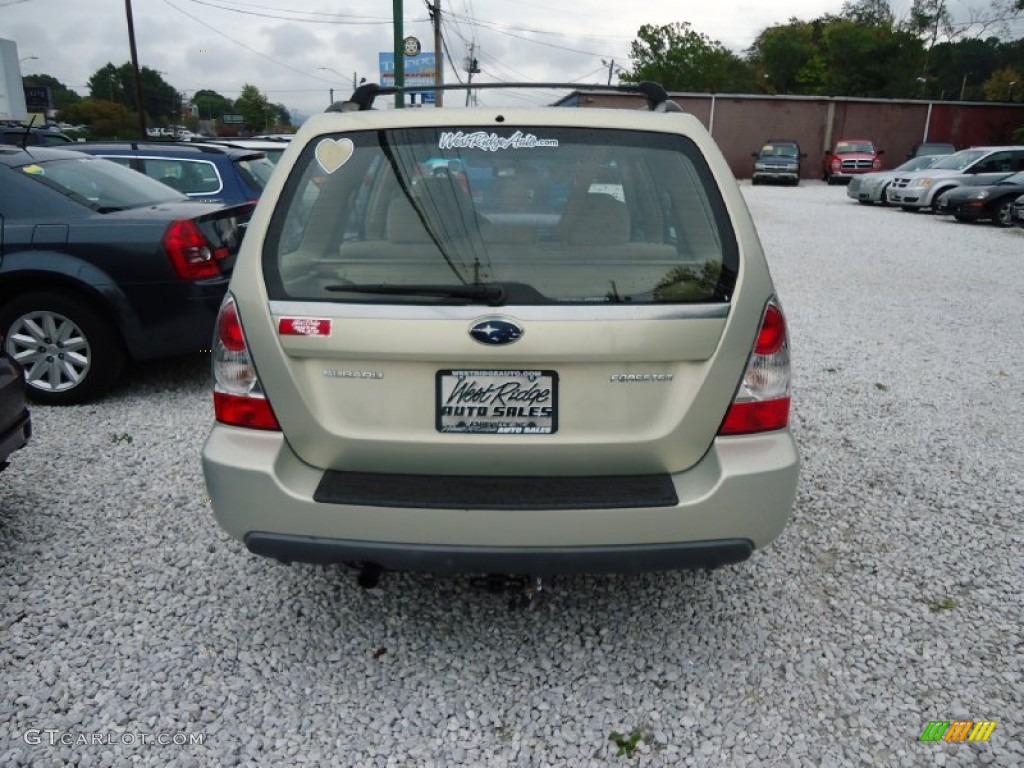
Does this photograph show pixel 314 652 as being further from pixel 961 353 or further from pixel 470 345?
pixel 961 353

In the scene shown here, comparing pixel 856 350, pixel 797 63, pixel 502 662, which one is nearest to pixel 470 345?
pixel 502 662

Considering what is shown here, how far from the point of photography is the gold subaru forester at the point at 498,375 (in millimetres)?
2301

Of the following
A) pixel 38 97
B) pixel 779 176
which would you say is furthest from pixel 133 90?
pixel 779 176

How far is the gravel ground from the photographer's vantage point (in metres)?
2.34

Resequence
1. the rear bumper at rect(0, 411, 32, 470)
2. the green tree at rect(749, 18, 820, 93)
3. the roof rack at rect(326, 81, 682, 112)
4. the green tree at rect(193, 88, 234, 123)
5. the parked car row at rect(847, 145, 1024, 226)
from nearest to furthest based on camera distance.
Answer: the roof rack at rect(326, 81, 682, 112) < the rear bumper at rect(0, 411, 32, 470) < the parked car row at rect(847, 145, 1024, 226) < the green tree at rect(749, 18, 820, 93) < the green tree at rect(193, 88, 234, 123)

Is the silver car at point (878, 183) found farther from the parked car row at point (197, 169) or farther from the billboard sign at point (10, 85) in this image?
the billboard sign at point (10, 85)

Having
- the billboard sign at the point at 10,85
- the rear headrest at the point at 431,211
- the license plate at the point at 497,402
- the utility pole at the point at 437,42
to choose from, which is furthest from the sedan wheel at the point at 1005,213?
the billboard sign at the point at 10,85

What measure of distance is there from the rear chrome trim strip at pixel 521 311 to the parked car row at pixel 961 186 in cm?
1705

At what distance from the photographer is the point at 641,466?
2.41 m

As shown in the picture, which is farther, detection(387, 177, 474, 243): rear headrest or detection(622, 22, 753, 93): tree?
detection(622, 22, 753, 93): tree

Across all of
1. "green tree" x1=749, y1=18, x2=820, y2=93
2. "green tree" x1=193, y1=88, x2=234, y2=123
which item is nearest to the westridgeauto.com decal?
"green tree" x1=749, y1=18, x2=820, y2=93

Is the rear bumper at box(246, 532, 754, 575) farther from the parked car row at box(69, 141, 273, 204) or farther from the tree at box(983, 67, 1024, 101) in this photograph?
the tree at box(983, 67, 1024, 101)
